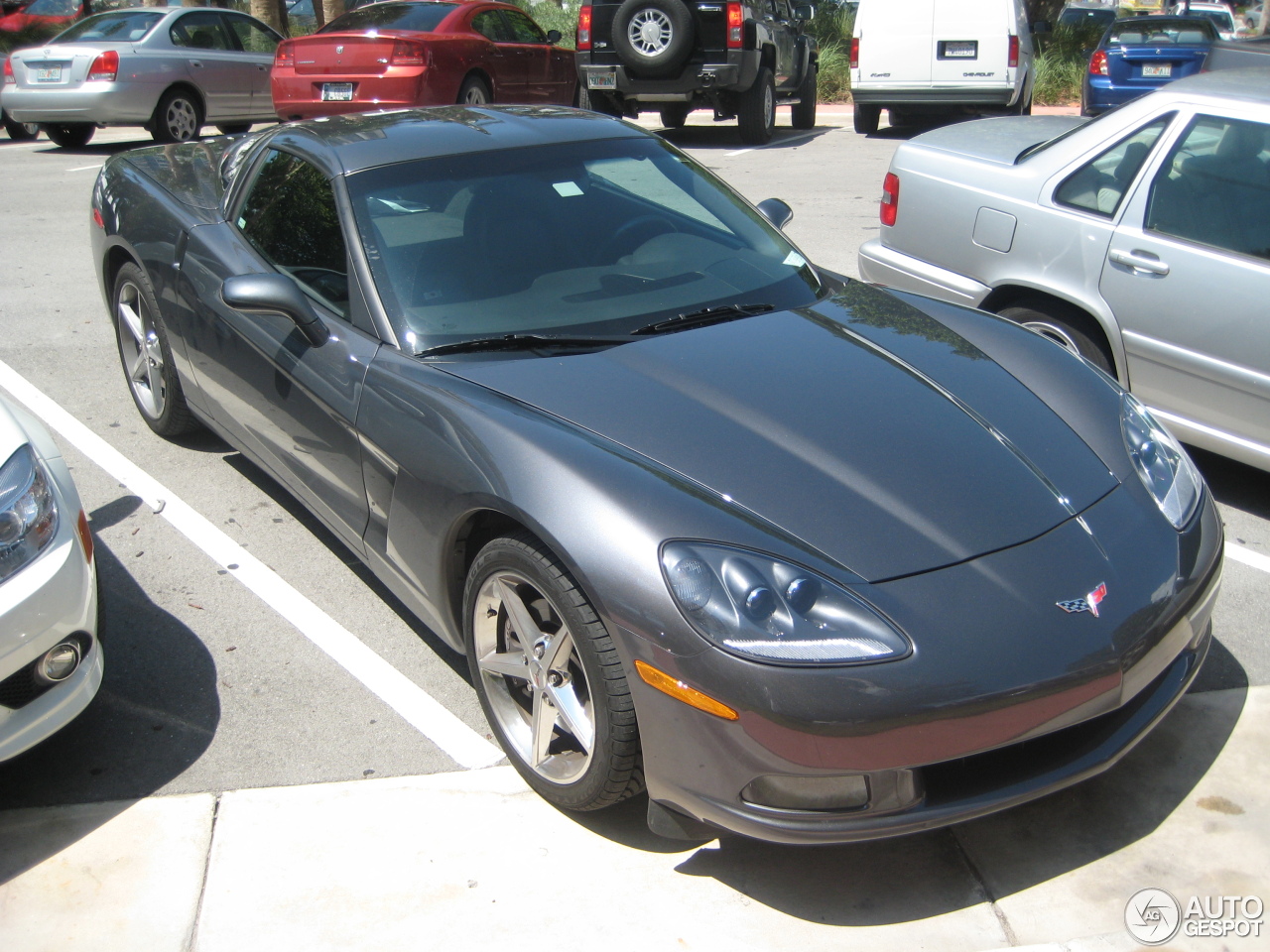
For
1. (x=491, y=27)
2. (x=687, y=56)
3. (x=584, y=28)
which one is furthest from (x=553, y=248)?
(x=491, y=27)

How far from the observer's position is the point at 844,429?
2.88m

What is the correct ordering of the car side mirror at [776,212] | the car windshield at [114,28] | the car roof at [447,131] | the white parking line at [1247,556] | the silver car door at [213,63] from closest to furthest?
the car roof at [447,131], the white parking line at [1247,556], the car side mirror at [776,212], the car windshield at [114,28], the silver car door at [213,63]

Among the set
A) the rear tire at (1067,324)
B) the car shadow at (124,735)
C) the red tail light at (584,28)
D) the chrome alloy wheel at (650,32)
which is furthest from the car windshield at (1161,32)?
the car shadow at (124,735)

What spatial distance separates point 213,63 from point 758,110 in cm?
619

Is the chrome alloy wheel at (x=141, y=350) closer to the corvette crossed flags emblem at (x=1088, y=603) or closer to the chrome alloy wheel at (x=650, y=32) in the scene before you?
the corvette crossed flags emblem at (x=1088, y=603)

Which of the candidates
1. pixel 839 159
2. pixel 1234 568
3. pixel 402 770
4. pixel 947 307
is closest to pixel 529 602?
pixel 402 770

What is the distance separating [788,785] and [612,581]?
0.55 metres

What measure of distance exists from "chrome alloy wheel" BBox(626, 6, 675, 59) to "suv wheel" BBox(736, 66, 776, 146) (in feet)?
3.95

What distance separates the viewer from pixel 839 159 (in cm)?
1225

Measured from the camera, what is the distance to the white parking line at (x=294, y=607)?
3219mm

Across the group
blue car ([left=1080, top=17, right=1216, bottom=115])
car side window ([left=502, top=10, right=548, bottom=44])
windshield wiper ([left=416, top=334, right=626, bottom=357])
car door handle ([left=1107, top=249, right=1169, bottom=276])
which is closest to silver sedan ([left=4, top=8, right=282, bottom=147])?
car side window ([left=502, top=10, right=548, bottom=44])

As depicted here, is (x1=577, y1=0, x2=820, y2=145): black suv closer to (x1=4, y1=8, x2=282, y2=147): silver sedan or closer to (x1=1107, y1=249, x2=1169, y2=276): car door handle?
(x1=4, y1=8, x2=282, y2=147): silver sedan

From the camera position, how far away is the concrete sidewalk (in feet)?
8.31

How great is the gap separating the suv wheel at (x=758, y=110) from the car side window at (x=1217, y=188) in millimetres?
9122
